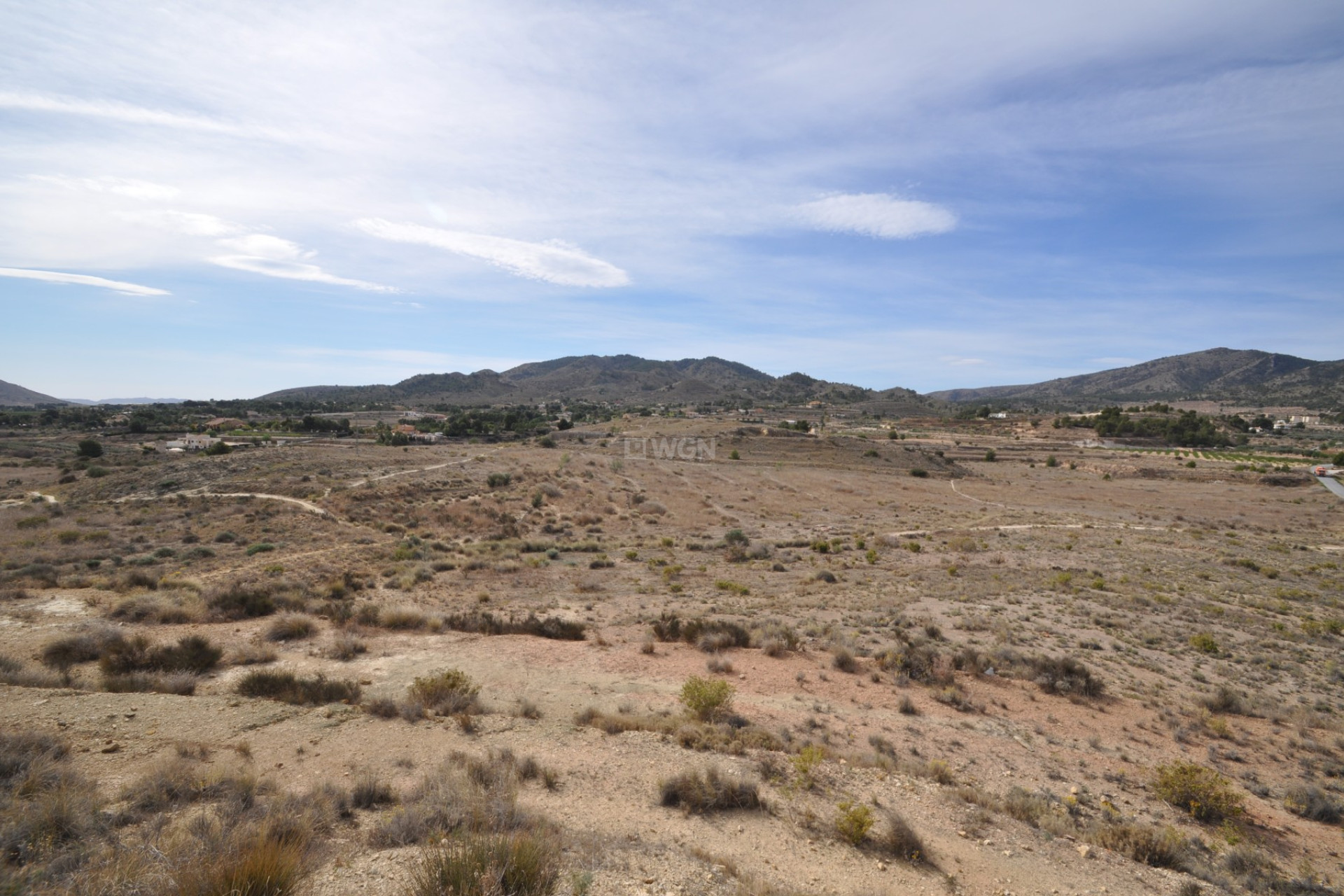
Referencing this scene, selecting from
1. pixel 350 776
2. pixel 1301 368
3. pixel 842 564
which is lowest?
pixel 842 564

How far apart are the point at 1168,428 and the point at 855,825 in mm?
110784

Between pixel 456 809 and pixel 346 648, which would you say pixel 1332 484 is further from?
pixel 346 648

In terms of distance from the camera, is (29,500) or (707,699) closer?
(707,699)

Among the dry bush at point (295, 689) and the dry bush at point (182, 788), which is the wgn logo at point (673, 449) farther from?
the dry bush at point (182, 788)

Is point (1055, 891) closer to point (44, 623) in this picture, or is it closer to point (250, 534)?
point (44, 623)

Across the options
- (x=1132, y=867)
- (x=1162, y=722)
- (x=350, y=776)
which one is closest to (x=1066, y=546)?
(x=1162, y=722)

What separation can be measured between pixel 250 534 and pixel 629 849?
24735mm

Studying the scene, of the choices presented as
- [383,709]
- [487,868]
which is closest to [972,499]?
[383,709]

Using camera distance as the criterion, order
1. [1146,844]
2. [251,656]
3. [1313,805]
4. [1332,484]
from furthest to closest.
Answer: [1332,484]
[251,656]
[1313,805]
[1146,844]

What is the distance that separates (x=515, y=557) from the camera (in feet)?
74.4

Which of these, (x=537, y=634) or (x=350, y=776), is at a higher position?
(x=350, y=776)

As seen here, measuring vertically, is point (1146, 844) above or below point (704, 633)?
above

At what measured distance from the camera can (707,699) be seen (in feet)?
30.1

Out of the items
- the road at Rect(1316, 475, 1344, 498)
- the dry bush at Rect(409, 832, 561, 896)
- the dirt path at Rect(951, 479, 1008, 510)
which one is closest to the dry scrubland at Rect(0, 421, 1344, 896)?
the dry bush at Rect(409, 832, 561, 896)
